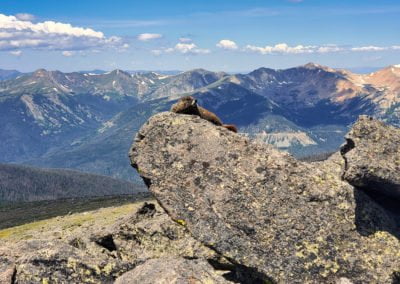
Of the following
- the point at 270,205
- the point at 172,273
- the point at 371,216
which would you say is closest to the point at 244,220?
the point at 270,205

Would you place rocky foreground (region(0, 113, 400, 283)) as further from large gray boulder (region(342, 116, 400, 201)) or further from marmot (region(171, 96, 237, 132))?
marmot (region(171, 96, 237, 132))

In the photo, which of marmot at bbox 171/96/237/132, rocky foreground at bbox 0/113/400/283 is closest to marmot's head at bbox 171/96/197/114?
marmot at bbox 171/96/237/132

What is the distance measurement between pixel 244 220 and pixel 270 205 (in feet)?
6.08

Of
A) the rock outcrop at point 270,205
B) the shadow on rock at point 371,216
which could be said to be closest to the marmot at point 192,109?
the rock outcrop at point 270,205

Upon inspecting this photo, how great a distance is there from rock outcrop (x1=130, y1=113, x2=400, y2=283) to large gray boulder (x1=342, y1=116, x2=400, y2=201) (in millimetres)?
92

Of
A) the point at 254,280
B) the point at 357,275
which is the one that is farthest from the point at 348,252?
the point at 254,280

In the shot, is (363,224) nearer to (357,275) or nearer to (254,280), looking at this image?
(357,275)

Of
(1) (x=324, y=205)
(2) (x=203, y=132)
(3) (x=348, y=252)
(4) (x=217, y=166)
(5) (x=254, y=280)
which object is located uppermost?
(2) (x=203, y=132)

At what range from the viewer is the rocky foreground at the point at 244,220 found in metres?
23.8

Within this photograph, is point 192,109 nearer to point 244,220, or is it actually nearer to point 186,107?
point 186,107

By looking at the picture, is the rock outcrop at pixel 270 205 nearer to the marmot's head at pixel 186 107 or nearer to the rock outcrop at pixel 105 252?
the marmot's head at pixel 186 107

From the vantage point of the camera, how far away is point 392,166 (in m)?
25.9

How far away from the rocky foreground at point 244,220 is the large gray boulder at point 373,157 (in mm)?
76

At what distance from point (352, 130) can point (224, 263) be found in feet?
38.4
